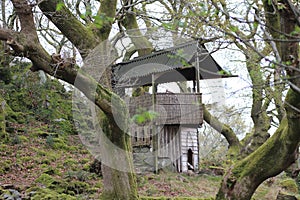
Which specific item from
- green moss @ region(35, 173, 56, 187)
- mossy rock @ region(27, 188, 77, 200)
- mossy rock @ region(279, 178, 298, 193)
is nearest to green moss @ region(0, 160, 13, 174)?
green moss @ region(35, 173, 56, 187)

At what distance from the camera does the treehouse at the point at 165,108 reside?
11906 millimetres

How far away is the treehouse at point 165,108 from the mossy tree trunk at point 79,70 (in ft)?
11.9

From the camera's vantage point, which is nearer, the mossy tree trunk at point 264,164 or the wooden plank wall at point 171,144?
the mossy tree trunk at point 264,164

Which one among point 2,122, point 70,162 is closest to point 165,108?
point 70,162

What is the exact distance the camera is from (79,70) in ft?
21.3

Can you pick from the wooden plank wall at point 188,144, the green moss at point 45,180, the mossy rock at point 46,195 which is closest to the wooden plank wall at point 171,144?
the wooden plank wall at point 188,144

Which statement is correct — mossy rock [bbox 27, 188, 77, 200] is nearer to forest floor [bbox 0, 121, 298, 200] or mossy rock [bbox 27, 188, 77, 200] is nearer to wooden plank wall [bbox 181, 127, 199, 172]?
forest floor [bbox 0, 121, 298, 200]

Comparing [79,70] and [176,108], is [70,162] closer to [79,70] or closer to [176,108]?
[176,108]

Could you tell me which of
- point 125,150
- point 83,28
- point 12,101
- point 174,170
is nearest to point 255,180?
point 125,150

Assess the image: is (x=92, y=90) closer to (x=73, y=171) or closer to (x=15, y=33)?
(x=15, y=33)

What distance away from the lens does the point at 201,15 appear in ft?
8.42

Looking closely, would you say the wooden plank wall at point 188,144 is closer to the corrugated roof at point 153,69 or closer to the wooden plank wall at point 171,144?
the wooden plank wall at point 171,144

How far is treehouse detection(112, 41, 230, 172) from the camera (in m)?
11.9

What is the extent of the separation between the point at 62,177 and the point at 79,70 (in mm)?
4500
